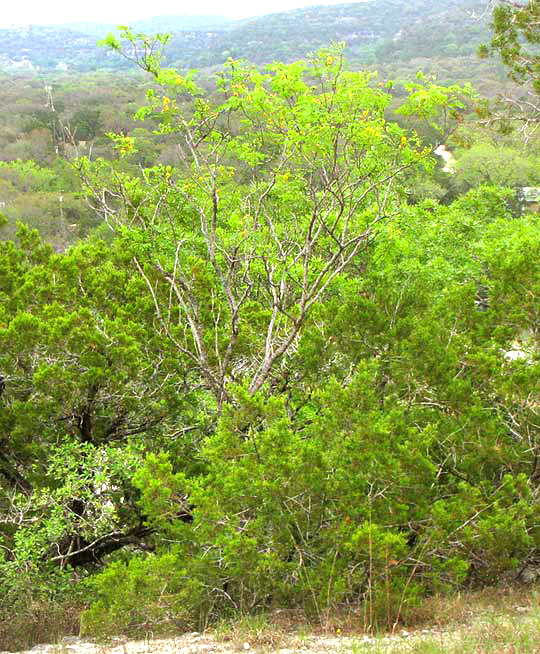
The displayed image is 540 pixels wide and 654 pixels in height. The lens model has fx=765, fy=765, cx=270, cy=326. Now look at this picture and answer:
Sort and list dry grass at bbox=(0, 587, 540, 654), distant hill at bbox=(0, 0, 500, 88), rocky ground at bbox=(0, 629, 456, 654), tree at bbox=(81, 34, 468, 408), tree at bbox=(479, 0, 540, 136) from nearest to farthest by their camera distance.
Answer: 1. dry grass at bbox=(0, 587, 540, 654)
2. rocky ground at bbox=(0, 629, 456, 654)
3. tree at bbox=(81, 34, 468, 408)
4. tree at bbox=(479, 0, 540, 136)
5. distant hill at bbox=(0, 0, 500, 88)

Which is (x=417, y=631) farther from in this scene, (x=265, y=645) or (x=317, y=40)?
(x=317, y=40)

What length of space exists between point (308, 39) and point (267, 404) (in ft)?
454

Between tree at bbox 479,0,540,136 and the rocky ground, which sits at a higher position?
tree at bbox 479,0,540,136

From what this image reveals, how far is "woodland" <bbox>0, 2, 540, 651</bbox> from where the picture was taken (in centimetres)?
516

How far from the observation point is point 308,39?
134 meters

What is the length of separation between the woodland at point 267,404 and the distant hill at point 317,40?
2768 inches

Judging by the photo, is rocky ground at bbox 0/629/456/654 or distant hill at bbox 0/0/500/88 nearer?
rocky ground at bbox 0/629/456/654

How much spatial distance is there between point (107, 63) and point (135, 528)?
5818 inches

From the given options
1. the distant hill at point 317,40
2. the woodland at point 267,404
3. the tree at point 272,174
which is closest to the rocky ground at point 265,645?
the woodland at point 267,404

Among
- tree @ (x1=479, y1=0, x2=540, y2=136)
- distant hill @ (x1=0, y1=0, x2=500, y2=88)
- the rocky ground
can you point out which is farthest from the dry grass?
distant hill @ (x1=0, y1=0, x2=500, y2=88)

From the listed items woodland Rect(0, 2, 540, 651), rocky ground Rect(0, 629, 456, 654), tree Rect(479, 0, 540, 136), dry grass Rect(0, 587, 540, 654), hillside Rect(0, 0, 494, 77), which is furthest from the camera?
hillside Rect(0, 0, 494, 77)

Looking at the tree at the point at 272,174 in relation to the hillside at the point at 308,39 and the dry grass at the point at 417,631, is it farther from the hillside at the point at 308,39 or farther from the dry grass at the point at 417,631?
the hillside at the point at 308,39

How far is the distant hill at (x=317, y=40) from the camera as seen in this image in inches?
4090

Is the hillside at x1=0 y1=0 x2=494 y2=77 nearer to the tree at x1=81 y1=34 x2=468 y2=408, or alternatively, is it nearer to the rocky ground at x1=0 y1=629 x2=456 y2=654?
the tree at x1=81 y1=34 x2=468 y2=408
